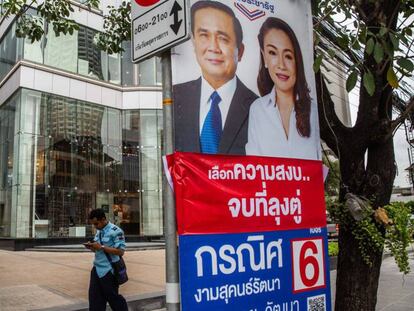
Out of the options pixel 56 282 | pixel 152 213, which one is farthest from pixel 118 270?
pixel 152 213

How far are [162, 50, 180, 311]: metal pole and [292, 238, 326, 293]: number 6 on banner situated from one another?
3.18 ft

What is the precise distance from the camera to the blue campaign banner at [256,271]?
2551mm

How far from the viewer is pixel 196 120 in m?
2.71

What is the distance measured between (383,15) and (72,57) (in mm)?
22232

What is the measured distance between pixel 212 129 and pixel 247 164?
34cm

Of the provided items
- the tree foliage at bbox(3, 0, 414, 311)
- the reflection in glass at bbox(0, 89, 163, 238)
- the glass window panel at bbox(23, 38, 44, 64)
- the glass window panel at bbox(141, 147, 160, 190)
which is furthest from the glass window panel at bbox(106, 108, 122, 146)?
the tree foliage at bbox(3, 0, 414, 311)

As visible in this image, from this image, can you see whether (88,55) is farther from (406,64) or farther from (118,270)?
(406,64)

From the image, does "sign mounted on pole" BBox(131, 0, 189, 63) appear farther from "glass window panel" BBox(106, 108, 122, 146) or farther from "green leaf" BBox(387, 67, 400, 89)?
"glass window panel" BBox(106, 108, 122, 146)

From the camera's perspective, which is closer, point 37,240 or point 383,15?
point 383,15

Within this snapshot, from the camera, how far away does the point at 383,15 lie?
162 inches

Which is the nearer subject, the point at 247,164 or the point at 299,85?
the point at 247,164

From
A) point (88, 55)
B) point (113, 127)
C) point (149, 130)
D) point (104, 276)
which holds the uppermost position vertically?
point (88, 55)

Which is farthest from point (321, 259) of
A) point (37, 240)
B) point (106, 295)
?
point (37, 240)

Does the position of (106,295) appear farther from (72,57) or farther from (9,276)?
(72,57)
